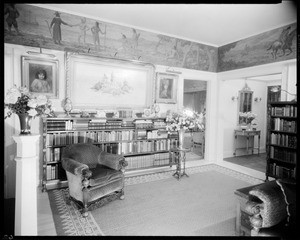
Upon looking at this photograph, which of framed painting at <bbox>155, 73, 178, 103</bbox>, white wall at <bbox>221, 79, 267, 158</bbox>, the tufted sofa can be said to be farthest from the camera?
white wall at <bbox>221, 79, 267, 158</bbox>

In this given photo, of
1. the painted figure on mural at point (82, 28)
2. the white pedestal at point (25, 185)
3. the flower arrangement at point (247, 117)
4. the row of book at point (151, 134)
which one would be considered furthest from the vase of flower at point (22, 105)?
the flower arrangement at point (247, 117)

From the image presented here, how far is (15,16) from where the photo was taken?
156 inches

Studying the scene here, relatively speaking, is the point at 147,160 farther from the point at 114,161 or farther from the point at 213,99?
the point at 213,99

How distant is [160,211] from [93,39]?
4.04 meters

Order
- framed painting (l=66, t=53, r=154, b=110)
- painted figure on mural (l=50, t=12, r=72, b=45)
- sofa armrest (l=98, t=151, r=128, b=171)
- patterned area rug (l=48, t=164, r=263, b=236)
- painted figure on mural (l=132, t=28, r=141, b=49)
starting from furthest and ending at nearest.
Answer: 1. painted figure on mural (l=132, t=28, r=141, b=49)
2. framed painting (l=66, t=53, r=154, b=110)
3. painted figure on mural (l=50, t=12, r=72, b=45)
4. sofa armrest (l=98, t=151, r=128, b=171)
5. patterned area rug (l=48, t=164, r=263, b=236)

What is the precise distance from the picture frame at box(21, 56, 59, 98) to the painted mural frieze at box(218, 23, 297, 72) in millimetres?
4942

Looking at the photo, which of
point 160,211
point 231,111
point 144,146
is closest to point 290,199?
point 160,211

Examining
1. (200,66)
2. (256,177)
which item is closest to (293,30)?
(200,66)

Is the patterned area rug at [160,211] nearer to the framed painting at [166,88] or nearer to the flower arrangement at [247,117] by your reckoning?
the framed painting at [166,88]

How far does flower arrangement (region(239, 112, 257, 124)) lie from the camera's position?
7.56m

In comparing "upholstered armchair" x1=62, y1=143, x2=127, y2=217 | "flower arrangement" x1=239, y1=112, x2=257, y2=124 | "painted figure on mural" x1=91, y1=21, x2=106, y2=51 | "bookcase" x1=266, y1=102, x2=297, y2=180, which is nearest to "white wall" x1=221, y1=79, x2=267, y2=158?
"flower arrangement" x1=239, y1=112, x2=257, y2=124

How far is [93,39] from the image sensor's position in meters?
4.73

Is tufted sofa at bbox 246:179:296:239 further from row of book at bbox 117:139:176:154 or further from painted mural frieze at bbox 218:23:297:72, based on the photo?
painted mural frieze at bbox 218:23:297:72

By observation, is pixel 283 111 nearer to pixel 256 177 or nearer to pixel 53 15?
pixel 256 177
